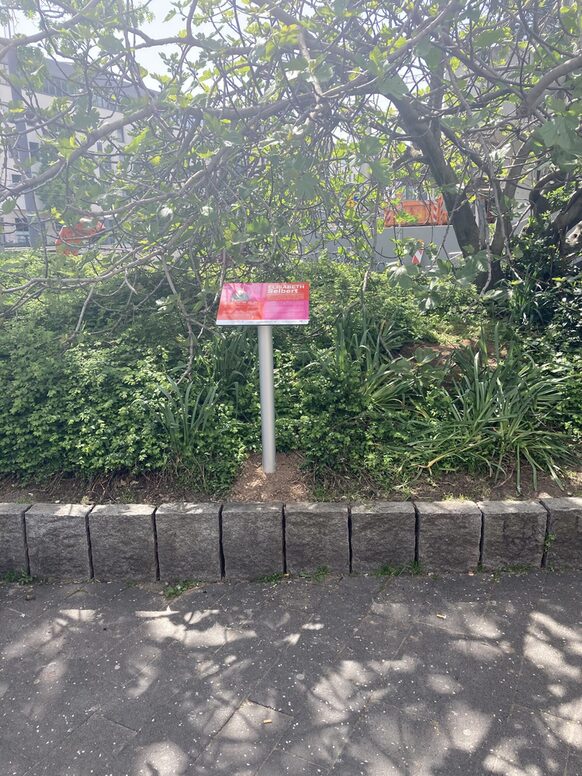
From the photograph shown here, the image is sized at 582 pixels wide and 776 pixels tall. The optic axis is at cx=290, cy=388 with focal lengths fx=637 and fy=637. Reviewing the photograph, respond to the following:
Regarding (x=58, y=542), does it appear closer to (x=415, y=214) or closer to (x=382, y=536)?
(x=382, y=536)

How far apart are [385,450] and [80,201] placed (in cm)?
254

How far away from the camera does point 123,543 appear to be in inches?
140

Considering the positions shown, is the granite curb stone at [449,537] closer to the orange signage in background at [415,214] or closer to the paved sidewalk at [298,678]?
the paved sidewalk at [298,678]

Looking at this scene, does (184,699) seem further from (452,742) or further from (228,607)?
(452,742)

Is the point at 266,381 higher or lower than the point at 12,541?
higher

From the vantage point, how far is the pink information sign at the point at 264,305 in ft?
11.9

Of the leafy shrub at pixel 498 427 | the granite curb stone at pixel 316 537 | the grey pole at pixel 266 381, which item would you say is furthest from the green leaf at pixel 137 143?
the leafy shrub at pixel 498 427

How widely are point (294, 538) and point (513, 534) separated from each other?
1222 mm

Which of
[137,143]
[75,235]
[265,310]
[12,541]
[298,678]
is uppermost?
[137,143]

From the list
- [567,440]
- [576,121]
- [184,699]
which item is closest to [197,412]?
[184,699]

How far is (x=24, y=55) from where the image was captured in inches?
154

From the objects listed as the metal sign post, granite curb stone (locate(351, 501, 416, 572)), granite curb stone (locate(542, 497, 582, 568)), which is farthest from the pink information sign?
granite curb stone (locate(542, 497, 582, 568))

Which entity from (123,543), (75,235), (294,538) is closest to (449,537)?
(294,538)

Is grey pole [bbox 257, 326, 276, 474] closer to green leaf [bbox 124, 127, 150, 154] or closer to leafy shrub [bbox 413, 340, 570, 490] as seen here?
leafy shrub [bbox 413, 340, 570, 490]
